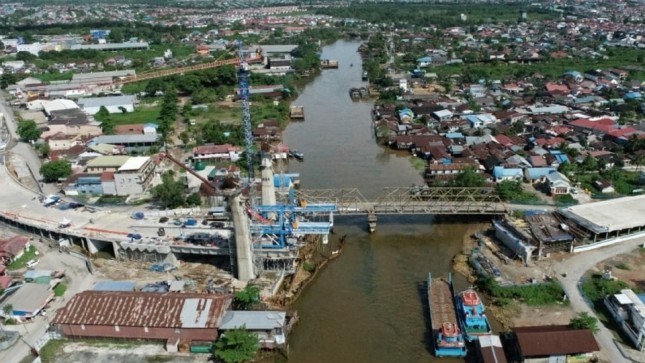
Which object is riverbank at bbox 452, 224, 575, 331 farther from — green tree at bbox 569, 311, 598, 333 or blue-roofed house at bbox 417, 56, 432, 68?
blue-roofed house at bbox 417, 56, 432, 68

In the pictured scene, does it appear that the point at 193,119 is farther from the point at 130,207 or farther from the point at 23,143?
the point at 130,207

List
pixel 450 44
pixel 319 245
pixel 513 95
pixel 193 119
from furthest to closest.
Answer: pixel 450 44, pixel 513 95, pixel 193 119, pixel 319 245

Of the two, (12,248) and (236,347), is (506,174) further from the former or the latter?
(12,248)

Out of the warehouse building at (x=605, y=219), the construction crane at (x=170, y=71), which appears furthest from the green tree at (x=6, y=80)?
the warehouse building at (x=605, y=219)

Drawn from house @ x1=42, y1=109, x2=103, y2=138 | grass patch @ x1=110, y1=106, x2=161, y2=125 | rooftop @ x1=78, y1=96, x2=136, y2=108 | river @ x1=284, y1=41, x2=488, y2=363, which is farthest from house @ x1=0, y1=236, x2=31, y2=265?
rooftop @ x1=78, y1=96, x2=136, y2=108

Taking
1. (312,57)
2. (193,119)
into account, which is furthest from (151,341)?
(312,57)

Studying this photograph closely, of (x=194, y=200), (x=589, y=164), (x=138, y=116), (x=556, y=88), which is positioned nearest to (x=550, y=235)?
(x=589, y=164)

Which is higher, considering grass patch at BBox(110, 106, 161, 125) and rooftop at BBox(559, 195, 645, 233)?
rooftop at BBox(559, 195, 645, 233)
